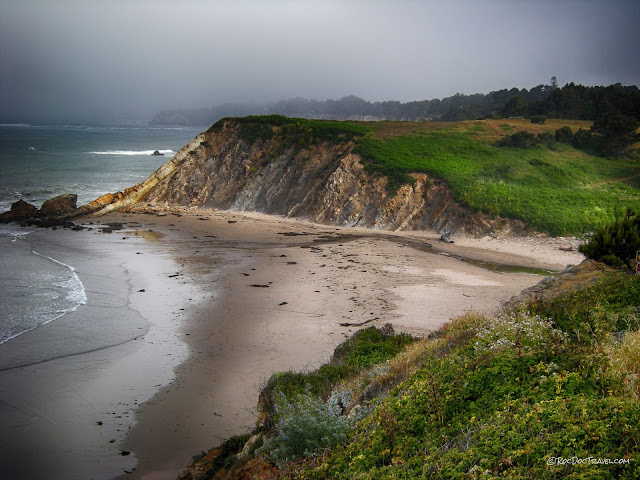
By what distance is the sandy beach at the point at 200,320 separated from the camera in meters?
11.1

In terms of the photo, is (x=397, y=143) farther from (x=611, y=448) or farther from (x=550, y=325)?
(x=611, y=448)

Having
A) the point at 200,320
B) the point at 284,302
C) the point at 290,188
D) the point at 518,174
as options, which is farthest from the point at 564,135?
the point at 200,320

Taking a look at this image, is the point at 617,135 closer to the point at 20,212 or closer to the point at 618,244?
the point at 618,244

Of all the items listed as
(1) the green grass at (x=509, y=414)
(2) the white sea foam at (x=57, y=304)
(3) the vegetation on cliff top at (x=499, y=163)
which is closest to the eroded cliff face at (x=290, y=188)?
(3) the vegetation on cliff top at (x=499, y=163)

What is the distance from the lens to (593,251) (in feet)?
49.0

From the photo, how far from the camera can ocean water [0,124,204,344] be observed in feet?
61.9

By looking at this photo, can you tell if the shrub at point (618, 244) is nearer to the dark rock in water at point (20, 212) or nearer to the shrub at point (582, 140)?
the dark rock in water at point (20, 212)

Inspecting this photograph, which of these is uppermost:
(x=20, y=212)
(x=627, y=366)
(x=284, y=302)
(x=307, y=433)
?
(x=627, y=366)

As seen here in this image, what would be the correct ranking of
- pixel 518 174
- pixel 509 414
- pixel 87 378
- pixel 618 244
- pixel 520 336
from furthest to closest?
pixel 518 174 → pixel 618 244 → pixel 87 378 → pixel 520 336 → pixel 509 414

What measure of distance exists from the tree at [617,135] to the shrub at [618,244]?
41201mm

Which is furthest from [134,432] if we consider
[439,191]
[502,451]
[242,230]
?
[439,191]

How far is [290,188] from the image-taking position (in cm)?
4644

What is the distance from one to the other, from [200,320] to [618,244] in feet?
46.1

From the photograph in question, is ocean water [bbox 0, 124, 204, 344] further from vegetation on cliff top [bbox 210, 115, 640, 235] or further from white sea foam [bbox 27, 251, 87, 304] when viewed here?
vegetation on cliff top [bbox 210, 115, 640, 235]
